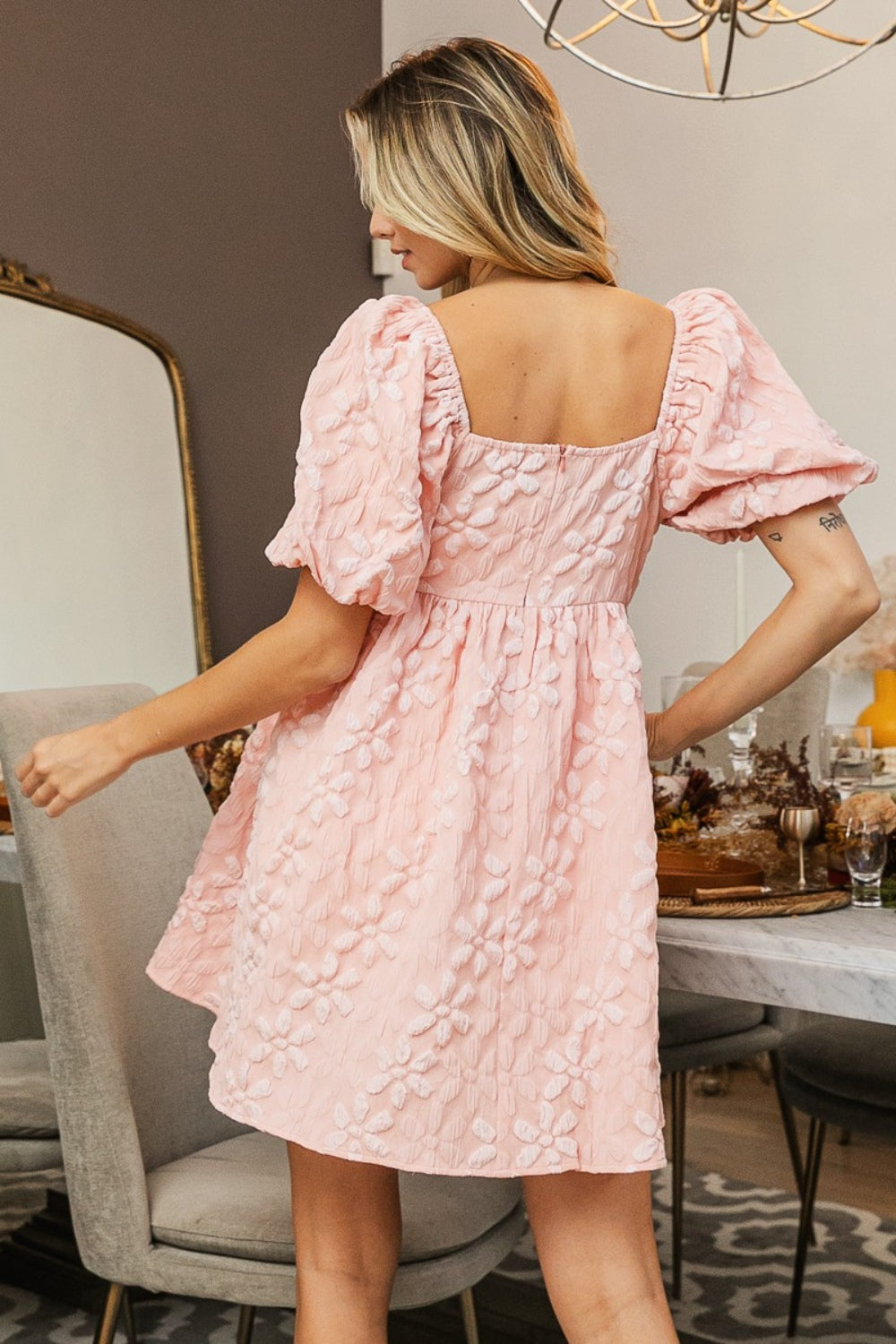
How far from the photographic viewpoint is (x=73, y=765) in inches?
49.2

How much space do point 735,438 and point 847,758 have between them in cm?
59

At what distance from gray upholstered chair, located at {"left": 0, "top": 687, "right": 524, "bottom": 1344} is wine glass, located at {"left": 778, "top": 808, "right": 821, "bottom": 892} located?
0.47 metres

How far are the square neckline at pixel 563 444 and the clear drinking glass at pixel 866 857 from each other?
47cm

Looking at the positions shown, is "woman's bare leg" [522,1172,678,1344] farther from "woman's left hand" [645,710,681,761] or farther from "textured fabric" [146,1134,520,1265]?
"woman's left hand" [645,710,681,761]

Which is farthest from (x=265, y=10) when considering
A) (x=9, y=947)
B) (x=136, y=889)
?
(x=136, y=889)

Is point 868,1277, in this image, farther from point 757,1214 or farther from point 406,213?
point 406,213

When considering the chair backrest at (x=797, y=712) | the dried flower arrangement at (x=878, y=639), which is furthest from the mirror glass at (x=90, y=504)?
the dried flower arrangement at (x=878, y=639)

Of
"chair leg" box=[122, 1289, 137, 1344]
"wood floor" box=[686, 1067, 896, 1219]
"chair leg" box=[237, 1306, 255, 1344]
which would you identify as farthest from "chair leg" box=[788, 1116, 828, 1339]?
"chair leg" box=[122, 1289, 137, 1344]

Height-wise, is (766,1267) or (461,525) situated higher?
(461,525)

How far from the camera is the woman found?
118 cm

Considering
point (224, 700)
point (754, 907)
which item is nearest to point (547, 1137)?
point (754, 907)

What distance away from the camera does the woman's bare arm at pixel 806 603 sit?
1.30 meters

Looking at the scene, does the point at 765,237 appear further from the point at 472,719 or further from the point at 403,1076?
the point at 403,1076

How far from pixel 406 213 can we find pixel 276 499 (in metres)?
2.97
